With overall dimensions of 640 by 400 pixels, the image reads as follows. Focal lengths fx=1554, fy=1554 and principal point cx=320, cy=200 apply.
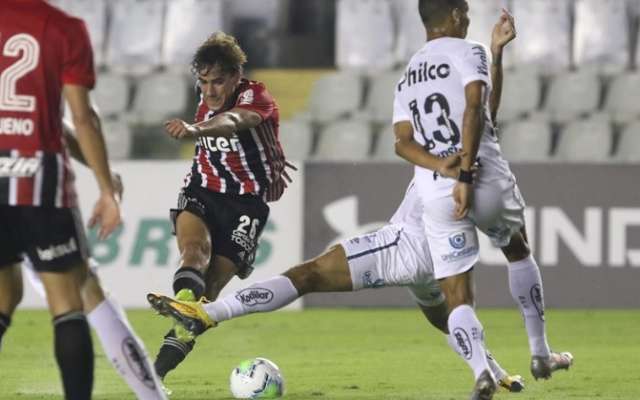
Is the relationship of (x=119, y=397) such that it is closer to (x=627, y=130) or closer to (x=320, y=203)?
(x=320, y=203)

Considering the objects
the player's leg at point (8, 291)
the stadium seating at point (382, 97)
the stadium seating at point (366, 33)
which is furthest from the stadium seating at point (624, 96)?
the player's leg at point (8, 291)

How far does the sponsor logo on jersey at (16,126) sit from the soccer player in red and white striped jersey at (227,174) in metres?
2.35

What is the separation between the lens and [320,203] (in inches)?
516

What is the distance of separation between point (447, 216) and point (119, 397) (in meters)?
1.82

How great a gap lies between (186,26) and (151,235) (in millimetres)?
3858

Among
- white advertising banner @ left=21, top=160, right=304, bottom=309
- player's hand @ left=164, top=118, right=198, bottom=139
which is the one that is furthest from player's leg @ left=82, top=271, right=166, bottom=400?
white advertising banner @ left=21, top=160, right=304, bottom=309

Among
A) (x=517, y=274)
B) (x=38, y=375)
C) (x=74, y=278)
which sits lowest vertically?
(x=38, y=375)

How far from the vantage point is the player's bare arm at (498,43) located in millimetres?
7144

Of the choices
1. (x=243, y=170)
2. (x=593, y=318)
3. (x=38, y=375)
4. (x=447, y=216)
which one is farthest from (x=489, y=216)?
(x=593, y=318)

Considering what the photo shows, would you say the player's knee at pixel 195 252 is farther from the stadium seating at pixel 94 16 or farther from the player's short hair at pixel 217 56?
the stadium seating at pixel 94 16

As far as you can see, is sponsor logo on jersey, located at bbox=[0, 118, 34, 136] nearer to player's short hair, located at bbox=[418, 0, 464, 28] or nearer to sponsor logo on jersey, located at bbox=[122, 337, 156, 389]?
sponsor logo on jersey, located at bbox=[122, 337, 156, 389]

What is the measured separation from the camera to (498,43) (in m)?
7.17

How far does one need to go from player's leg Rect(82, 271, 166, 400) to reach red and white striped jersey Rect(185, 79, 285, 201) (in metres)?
2.60

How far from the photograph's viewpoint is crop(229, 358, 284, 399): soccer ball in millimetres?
7188
